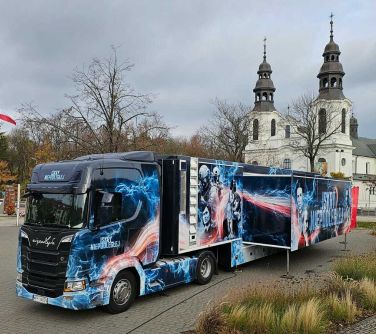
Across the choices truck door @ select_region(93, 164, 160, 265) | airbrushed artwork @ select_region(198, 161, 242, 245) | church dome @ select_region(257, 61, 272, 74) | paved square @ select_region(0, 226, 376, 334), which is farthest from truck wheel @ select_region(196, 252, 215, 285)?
church dome @ select_region(257, 61, 272, 74)

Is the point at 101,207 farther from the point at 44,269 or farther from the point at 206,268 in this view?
the point at 206,268

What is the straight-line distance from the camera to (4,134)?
65125 mm

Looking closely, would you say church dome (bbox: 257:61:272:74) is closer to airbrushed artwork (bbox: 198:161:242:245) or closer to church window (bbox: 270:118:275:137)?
church window (bbox: 270:118:275:137)

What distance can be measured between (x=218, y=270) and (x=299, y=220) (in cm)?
257

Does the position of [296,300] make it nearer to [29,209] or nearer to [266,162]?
[29,209]

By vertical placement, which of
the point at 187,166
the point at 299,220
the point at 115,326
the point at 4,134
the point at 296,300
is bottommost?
the point at 115,326

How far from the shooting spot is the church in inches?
2689

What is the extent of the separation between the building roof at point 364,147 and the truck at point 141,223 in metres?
84.6

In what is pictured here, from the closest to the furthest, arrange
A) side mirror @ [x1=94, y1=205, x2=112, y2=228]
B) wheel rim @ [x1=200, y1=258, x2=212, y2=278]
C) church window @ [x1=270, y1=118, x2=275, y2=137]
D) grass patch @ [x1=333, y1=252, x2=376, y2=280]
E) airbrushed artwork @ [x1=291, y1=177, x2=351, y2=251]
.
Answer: side mirror @ [x1=94, y1=205, x2=112, y2=228] → grass patch @ [x1=333, y1=252, x2=376, y2=280] → wheel rim @ [x1=200, y1=258, x2=212, y2=278] → airbrushed artwork @ [x1=291, y1=177, x2=351, y2=251] → church window @ [x1=270, y1=118, x2=275, y2=137]

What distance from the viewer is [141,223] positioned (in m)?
8.20

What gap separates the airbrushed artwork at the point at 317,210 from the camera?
11.4m

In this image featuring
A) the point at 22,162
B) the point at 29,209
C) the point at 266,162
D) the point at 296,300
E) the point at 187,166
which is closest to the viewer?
the point at 296,300

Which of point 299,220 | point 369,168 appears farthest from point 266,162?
point 299,220

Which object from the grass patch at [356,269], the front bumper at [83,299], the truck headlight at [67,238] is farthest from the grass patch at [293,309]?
the truck headlight at [67,238]
